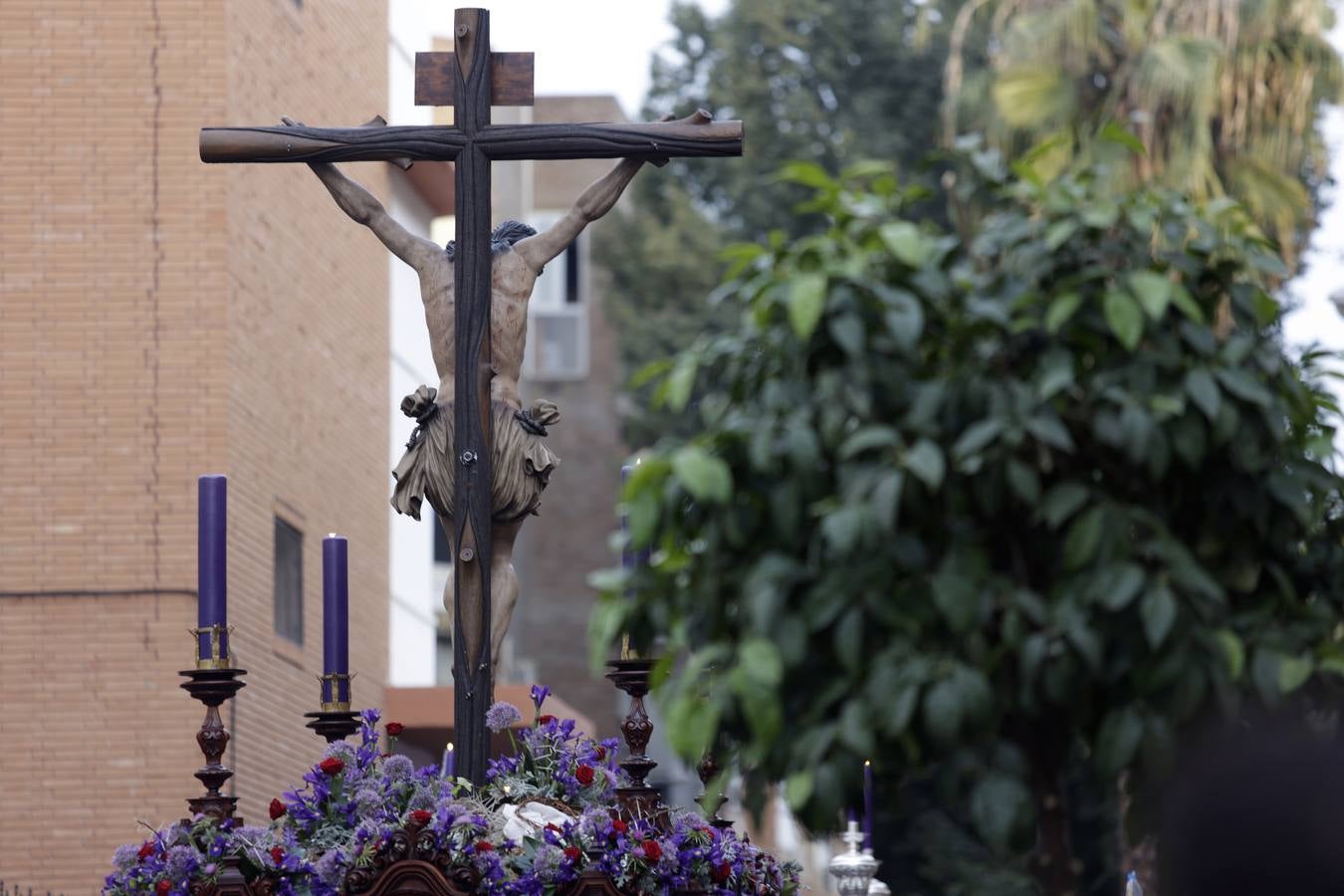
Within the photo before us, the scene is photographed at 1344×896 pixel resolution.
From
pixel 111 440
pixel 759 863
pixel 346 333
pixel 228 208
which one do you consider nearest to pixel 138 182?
pixel 228 208

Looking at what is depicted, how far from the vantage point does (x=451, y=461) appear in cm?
682

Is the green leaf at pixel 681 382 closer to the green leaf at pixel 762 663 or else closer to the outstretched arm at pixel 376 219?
the green leaf at pixel 762 663

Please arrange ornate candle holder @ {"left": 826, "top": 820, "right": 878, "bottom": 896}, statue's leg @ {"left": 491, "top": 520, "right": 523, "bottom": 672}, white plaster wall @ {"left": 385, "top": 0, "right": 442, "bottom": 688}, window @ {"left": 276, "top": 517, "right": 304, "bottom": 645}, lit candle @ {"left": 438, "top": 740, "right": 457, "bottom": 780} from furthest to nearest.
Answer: white plaster wall @ {"left": 385, "top": 0, "right": 442, "bottom": 688}
window @ {"left": 276, "top": 517, "right": 304, "bottom": 645}
ornate candle holder @ {"left": 826, "top": 820, "right": 878, "bottom": 896}
statue's leg @ {"left": 491, "top": 520, "right": 523, "bottom": 672}
lit candle @ {"left": 438, "top": 740, "right": 457, "bottom": 780}

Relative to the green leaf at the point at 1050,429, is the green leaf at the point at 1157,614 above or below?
below

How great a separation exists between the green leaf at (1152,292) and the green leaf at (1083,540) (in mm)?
328

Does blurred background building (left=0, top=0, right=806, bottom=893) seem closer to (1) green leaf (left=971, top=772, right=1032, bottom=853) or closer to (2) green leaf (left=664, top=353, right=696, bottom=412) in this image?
(2) green leaf (left=664, top=353, right=696, bottom=412)

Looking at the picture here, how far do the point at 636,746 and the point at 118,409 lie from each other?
9915 millimetres

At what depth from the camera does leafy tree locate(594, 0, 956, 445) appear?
3409cm

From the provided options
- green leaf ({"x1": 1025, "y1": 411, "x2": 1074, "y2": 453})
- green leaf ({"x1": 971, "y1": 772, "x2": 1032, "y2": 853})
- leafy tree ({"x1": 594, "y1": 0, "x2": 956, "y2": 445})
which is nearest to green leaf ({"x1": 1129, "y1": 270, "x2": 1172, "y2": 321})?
green leaf ({"x1": 1025, "y1": 411, "x2": 1074, "y2": 453})

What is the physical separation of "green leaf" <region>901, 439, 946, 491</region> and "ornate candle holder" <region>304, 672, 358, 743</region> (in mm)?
3288

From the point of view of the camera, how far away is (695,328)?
33.1 metres

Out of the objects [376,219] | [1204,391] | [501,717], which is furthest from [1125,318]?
[376,219]

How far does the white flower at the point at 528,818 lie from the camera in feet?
19.6

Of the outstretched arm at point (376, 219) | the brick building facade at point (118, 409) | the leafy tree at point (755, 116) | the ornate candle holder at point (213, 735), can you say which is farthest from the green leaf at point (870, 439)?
the leafy tree at point (755, 116)
